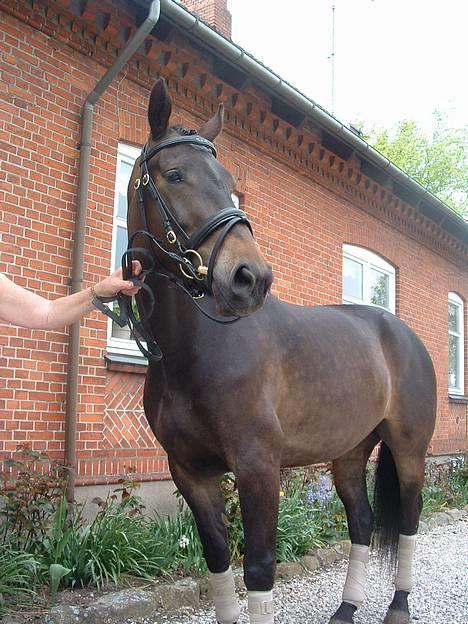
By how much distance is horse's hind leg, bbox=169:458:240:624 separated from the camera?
3002 millimetres

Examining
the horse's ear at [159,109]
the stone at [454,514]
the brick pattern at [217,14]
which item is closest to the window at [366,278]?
the stone at [454,514]

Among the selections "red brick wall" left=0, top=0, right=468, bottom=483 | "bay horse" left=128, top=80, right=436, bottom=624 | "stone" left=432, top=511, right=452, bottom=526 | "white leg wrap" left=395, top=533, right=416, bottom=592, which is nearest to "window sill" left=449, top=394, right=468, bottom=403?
"stone" left=432, top=511, right=452, bottom=526

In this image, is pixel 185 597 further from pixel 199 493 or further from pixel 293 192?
pixel 293 192

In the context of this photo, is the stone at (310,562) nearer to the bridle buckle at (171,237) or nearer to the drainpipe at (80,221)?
the drainpipe at (80,221)

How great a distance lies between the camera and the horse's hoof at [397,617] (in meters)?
3.98

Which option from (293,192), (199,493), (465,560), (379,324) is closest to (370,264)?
(293,192)

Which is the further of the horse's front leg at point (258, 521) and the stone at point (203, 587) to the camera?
the stone at point (203, 587)

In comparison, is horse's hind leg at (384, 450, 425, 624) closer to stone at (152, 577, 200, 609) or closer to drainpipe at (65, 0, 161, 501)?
stone at (152, 577, 200, 609)

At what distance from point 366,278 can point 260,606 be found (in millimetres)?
8249

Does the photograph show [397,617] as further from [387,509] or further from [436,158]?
[436,158]

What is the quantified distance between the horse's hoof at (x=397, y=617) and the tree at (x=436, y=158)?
1199 inches

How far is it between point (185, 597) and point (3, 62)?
14.1ft

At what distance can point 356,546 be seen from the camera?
4.19m

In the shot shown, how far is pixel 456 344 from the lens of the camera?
46.2 feet
